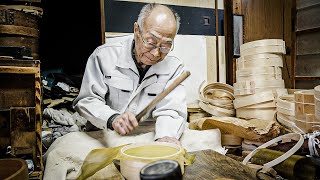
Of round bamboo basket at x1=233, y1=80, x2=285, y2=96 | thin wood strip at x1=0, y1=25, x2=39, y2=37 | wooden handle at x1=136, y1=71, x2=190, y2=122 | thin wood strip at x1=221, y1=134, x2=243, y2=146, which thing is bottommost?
thin wood strip at x1=221, y1=134, x2=243, y2=146

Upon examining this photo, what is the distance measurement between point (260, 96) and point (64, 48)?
384 cm

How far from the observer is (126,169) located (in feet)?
4.17

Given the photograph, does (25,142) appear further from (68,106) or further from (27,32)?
(68,106)

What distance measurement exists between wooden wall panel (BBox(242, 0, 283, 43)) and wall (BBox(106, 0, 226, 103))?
515 millimetres

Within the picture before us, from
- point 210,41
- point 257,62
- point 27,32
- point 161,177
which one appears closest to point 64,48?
point 27,32

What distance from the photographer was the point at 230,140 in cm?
342

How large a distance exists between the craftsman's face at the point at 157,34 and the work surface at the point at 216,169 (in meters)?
1.36

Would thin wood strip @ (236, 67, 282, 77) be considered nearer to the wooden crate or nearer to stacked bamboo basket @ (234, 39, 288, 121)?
stacked bamboo basket @ (234, 39, 288, 121)

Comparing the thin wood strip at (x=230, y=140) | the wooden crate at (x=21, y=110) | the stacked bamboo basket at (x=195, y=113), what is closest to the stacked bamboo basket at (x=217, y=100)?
the stacked bamboo basket at (x=195, y=113)

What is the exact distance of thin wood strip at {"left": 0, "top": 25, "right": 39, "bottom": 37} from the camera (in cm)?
317

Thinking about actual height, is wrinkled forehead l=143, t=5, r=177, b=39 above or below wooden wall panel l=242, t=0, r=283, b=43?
below

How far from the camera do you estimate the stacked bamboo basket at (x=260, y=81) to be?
3949 millimetres

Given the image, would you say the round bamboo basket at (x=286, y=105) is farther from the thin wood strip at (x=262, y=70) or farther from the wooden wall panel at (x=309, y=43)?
the wooden wall panel at (x=309, y=43)

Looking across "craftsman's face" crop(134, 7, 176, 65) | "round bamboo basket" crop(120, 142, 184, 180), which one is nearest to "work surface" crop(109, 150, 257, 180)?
"round bamboo basket" crop(120, 142, 184, 180)
